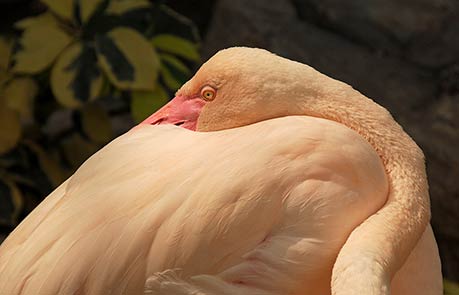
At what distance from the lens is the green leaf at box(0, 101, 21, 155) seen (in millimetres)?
3604

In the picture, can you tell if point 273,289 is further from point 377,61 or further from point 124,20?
point 377,61

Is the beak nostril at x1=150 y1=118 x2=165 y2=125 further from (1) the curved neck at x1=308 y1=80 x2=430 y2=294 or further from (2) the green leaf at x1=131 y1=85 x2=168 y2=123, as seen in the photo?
(2) the green leaf at x1=131 y1=85 x2=168 y2=123

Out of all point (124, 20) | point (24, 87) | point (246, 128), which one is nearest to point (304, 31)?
point (124, 20)

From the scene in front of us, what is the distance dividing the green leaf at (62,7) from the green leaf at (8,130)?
42 cm

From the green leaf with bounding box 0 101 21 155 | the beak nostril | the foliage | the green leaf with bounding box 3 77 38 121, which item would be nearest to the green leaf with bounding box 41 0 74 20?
the foliage

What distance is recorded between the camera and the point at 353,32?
4.11 meters

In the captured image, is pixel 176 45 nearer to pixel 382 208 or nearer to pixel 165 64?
pixel 165 64

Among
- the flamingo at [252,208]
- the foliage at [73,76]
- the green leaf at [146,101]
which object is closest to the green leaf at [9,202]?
the foliage at [73,76]

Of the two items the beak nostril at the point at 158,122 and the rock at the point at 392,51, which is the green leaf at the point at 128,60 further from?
the beak nostril at the point at 158,122

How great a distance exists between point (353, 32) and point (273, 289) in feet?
8.55

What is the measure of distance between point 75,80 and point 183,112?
162 centimetres

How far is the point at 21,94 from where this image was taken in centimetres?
357

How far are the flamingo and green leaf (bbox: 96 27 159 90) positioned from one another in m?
1.59

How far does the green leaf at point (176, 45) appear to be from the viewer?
3.66 meters
